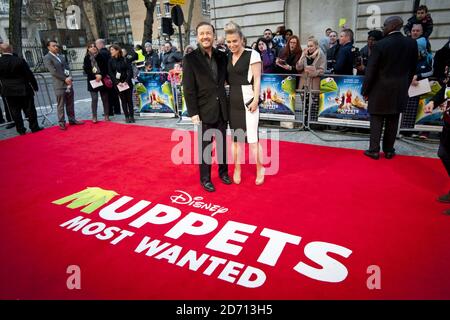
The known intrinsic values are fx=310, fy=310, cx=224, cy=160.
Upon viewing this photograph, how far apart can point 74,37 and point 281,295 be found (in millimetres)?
44020

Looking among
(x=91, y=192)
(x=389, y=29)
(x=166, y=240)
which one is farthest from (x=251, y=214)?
(x=389, y=29)

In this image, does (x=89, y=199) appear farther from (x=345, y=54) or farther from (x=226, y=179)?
(x=345, y=54)

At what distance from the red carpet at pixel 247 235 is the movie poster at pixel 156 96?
372 cm

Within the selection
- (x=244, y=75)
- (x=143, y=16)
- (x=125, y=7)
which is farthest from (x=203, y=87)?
(x=125, y=7)

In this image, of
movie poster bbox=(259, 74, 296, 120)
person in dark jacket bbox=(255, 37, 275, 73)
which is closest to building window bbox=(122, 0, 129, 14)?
person in dark jacket bbox=(255, 37, 275, 73)

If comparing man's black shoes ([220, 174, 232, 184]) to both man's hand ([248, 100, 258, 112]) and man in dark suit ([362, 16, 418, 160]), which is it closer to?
man's hand ([248, 100, 258, 112])

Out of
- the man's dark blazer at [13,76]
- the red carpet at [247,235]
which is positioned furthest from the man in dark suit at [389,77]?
the man's dark blazer at [13,76]

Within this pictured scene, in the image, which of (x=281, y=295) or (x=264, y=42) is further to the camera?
(x=264, y=42)

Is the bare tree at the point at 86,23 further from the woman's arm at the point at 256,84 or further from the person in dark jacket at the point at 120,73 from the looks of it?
the woman's arm at the point at 256,84

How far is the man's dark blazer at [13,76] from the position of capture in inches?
268

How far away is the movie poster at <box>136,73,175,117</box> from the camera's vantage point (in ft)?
27.1

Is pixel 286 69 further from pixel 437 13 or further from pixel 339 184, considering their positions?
pixel 437 13

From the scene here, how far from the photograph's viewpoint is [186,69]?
140 inches

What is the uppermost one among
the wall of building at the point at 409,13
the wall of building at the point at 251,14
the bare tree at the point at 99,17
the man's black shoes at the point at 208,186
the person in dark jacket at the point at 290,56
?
the bare tree at the point at 99,17
